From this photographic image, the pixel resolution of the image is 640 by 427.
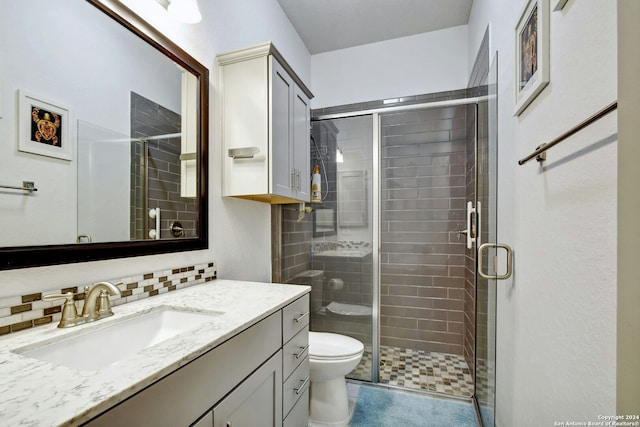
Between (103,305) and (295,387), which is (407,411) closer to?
(295,387)

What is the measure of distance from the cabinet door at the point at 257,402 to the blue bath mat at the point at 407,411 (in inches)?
37.0

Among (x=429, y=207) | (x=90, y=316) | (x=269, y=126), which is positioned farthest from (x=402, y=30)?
(x=90, y=316)

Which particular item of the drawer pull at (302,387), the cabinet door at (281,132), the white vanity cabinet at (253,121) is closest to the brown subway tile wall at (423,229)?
the cabinet door at (281,132)

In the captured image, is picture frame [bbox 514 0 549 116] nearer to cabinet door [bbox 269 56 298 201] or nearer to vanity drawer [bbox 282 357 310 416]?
cabinet door [bbox 269 56 298 201]

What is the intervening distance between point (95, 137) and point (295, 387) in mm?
1250

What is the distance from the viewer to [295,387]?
4.06 feet

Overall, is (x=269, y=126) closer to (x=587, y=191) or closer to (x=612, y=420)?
(x=587, y=191)

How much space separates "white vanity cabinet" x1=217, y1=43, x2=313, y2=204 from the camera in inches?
60.7

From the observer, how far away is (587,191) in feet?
2.19

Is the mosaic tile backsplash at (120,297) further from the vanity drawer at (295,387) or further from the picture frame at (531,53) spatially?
the picture frame at (531,53)

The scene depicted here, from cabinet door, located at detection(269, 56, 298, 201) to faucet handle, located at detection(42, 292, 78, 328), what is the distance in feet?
3.06

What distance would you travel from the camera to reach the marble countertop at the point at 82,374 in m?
0.46

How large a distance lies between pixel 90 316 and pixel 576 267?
4.47 ft

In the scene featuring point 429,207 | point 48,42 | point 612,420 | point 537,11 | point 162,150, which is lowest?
point 612,420
